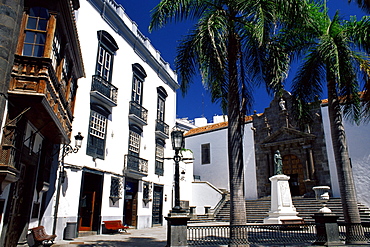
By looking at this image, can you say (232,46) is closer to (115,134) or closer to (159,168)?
(115,134)

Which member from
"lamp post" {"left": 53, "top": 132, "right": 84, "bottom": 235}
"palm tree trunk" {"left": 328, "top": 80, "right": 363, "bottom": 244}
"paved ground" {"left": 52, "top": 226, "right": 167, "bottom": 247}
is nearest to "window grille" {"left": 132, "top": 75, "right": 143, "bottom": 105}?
"lamp post" {"left": 53, "top": 132, "right": 84, "bottom": 235}

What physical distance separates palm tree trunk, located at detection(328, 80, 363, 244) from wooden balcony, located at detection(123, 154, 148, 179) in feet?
31.1

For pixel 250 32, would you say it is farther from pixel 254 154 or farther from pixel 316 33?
pixel 254 154

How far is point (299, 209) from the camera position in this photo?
17.6 metres

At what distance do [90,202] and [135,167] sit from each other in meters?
3.16

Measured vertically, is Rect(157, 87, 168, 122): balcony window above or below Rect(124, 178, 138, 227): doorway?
above


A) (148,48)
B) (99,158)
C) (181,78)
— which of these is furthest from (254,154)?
(181,78)

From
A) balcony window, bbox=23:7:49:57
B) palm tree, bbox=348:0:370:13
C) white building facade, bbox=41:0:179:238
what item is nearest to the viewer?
Result: balcony window, bbox=23:7:49:57

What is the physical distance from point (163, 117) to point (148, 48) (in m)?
4.69

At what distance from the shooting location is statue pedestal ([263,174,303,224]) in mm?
13391

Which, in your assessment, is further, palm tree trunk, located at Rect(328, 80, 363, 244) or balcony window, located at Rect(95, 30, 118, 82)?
balcony window, located at Rect(95, 30, 118, 82)

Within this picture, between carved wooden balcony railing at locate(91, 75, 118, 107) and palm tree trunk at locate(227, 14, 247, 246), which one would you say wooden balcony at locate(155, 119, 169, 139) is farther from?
palm tree trunk at locate(227, 14, 247, 246)

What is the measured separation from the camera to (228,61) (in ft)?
28.3

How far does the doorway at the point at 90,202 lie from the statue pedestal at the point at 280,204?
8.02 m
